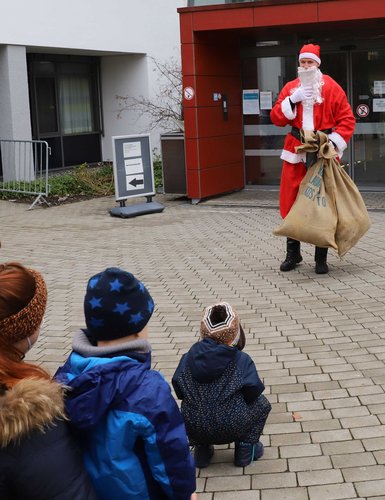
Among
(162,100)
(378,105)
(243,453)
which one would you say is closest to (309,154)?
(243,453)

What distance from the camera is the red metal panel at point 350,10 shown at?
35.5 ft

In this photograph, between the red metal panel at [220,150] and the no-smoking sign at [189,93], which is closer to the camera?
the no-smoking sign at [189,93]

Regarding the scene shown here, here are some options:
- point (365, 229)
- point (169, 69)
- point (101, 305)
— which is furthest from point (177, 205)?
point (101, 305)

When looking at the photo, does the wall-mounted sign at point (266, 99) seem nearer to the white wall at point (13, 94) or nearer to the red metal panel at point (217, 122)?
the red metal panel at point (217, 122)

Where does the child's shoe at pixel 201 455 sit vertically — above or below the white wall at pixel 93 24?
below

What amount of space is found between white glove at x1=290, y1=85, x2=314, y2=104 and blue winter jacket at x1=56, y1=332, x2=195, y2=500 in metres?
5.40

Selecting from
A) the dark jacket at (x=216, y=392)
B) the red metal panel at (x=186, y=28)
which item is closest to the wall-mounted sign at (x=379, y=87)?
the red metal panel at (x=186, y=28)

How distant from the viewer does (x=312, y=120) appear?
292 inches

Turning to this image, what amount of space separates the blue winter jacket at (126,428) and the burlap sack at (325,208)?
5.11m

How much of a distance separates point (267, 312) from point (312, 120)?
2045mm

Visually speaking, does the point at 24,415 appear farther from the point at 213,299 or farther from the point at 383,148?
the point at 383,148

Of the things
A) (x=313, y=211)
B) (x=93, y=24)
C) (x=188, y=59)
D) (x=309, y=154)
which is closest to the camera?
(x=313, y=211)

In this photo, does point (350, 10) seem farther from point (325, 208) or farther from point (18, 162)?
point (18, 162)

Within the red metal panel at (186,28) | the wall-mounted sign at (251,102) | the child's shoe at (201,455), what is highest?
the red metal panel at (186,28)
